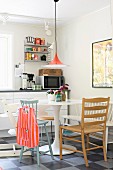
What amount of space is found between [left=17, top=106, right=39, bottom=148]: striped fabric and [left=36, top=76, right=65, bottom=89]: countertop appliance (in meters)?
2.78

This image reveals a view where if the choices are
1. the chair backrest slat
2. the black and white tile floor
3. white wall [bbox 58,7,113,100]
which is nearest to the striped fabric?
the black and white tile floor

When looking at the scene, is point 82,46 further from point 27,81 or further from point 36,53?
point 27,81

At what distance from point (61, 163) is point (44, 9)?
9.97 ft

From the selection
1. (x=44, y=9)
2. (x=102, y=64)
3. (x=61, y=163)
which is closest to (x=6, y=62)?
(x=44, y=9)

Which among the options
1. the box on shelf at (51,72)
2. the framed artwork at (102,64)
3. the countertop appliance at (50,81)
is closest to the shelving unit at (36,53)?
the box on shelf at (51,72)

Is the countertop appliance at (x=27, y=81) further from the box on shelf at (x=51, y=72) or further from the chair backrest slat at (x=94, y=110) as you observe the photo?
the chair backrest slat at (x=94, y=110)

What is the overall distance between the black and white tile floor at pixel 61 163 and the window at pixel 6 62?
9.11 feet

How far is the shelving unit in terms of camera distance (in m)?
6.34

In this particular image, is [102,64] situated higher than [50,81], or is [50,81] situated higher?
[102,64]

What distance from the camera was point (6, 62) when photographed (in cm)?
630

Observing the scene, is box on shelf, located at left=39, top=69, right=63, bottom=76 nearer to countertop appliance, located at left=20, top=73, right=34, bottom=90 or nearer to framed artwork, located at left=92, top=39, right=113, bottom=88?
countertop appliance, located at left=20, top=73, right=34, bottom=90

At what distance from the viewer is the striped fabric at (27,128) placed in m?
3.29

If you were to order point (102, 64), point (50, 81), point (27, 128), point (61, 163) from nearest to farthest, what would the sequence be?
point (27, 128) → point (61, 163) → point (102, 64) → point (50, 81)

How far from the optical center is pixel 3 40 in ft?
20.7
